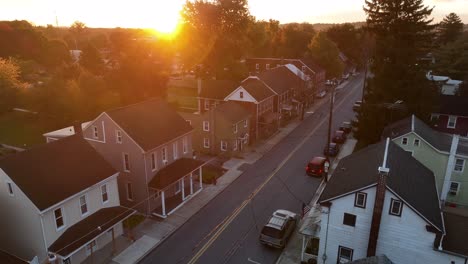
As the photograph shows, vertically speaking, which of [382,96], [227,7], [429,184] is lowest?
[429,184]

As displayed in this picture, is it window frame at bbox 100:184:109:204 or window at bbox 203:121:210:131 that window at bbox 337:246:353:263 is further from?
window at bbox 203:121:210:131

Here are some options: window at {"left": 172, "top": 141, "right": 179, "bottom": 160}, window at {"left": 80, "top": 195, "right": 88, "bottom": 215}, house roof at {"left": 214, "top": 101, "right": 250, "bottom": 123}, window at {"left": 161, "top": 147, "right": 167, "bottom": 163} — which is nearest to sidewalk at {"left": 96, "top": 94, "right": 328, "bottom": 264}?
window at {"left": 80, "top": 195, "right": 88, "bottom": 215}

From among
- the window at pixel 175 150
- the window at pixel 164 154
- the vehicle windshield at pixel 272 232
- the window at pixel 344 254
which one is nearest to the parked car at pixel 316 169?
the vehicle windshield at pixel 272 232

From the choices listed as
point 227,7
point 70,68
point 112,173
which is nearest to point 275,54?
point 227,7

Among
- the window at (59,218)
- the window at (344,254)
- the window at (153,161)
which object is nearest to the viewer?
the window at (59,218)

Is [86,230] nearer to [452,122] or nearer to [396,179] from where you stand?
[396,179]

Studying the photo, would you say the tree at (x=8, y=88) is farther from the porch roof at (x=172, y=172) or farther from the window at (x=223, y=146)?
the porch roof at (x=172, y=172)

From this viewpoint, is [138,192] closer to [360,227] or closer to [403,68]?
[360,227]
